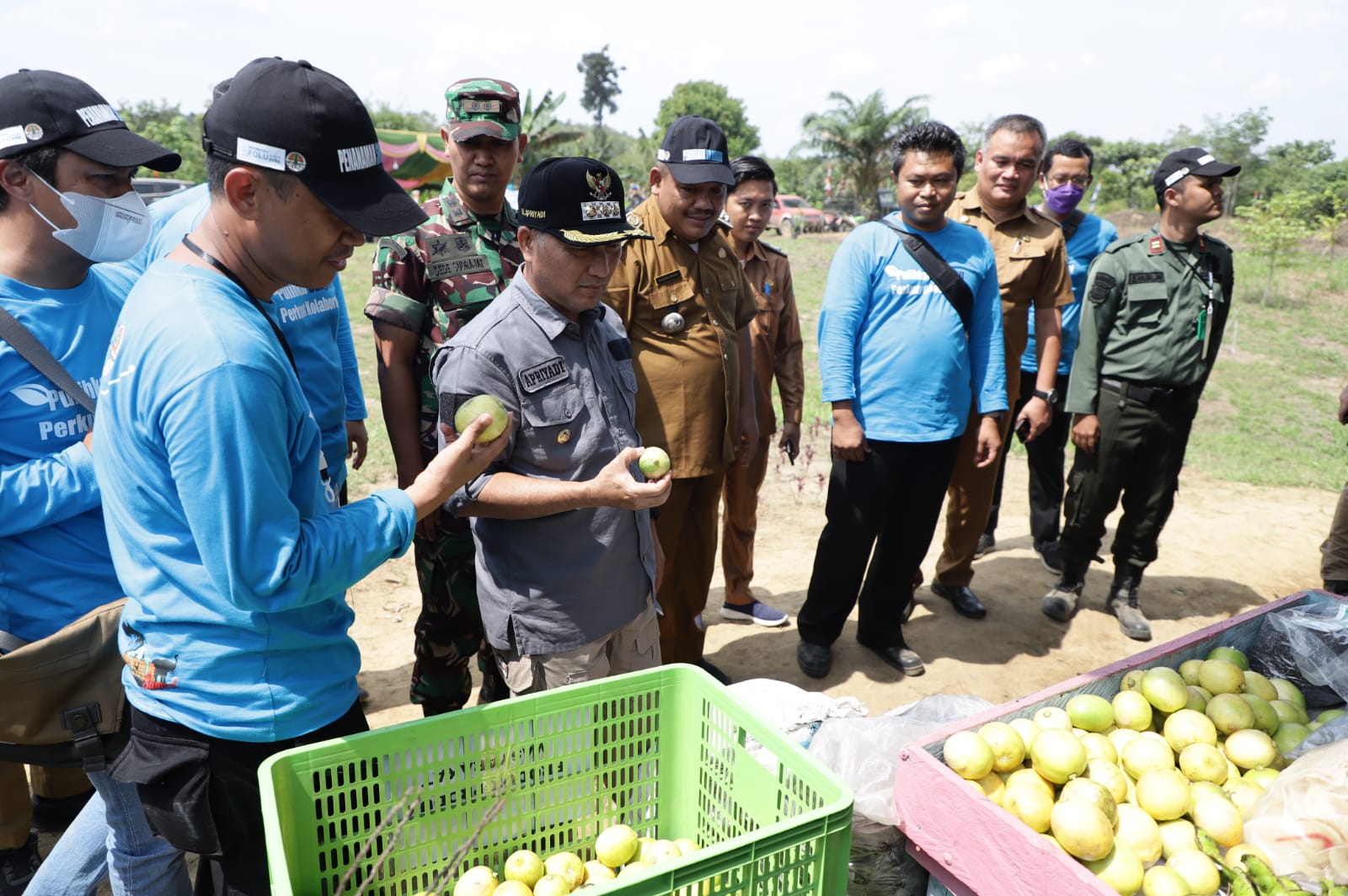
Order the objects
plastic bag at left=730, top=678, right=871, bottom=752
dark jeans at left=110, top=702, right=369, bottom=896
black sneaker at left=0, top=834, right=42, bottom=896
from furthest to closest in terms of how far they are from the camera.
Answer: plastic bag at left=730, top=678, right=871, bottom=752 → black sneaker at left=0, top=834, right=42, bottom=896 → dark jeans at left=110, top=702, right=369, bottom=896

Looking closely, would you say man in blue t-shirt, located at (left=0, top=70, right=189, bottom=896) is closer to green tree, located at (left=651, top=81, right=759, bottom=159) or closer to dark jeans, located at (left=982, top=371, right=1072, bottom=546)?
dark jeans, located at (left=982, top=371, right=1072, bottom=546)

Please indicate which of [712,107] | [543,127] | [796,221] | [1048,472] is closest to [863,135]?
[796,221]

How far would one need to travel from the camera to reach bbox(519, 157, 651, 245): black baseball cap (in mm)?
2250

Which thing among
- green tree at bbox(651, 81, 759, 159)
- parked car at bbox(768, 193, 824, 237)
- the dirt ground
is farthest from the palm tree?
green tree at bbox(651, 81, 759, 159)

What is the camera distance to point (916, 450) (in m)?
3.90

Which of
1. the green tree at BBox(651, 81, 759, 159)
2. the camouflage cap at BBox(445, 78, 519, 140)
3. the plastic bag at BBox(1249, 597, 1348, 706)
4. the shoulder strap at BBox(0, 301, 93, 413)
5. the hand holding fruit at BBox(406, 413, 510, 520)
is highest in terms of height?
the green tree at BBox(651, 81, 759, 159)

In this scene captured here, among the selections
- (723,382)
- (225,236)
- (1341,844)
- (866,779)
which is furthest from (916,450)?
(225,236)

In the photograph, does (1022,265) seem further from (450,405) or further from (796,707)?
(450,405)

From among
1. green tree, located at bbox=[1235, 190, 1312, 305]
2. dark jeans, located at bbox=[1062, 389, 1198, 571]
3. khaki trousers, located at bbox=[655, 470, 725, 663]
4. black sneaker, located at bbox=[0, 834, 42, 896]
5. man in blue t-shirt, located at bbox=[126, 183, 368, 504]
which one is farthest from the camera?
green tree, located at bbox=[1235, 190, 1312, 305]

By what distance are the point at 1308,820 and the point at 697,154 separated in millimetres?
2764

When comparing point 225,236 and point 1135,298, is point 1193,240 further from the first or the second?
point 225,236

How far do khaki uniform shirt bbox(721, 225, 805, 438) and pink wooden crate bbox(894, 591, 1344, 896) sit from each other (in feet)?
8.23

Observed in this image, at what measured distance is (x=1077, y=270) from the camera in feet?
17.6

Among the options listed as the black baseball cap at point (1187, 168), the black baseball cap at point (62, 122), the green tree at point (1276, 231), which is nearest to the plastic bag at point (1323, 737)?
the black baseball cap at point (1187, 168)
